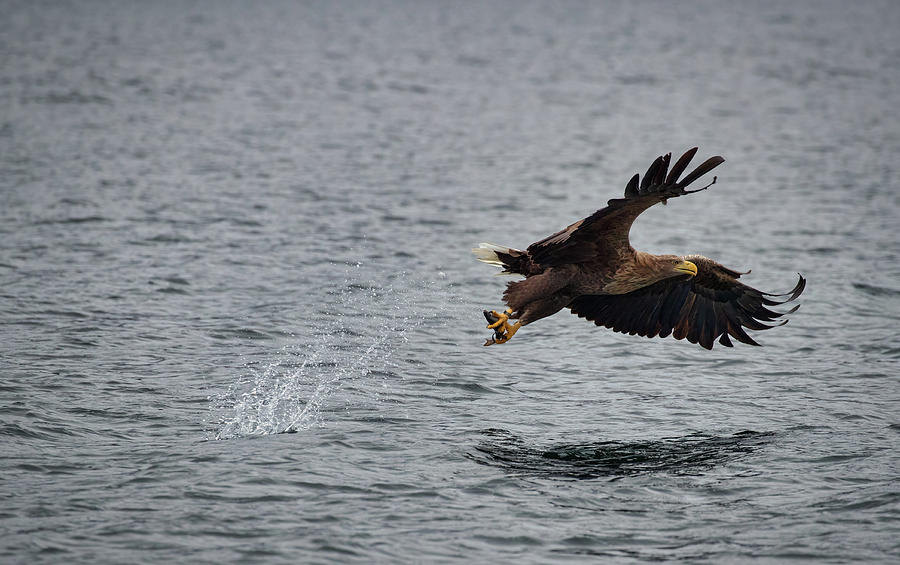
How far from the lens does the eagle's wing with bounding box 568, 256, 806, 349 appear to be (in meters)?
9.59

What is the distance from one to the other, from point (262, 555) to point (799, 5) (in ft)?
206

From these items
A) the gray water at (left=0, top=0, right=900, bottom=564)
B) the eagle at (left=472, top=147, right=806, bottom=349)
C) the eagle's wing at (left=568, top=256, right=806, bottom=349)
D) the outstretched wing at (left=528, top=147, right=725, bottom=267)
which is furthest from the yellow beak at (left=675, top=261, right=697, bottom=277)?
the gray water at (left=0, top=0, right=900, bottom=564)

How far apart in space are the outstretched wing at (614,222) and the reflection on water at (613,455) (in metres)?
1.38

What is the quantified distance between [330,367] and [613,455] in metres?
2.88

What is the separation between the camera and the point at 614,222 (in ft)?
26.9

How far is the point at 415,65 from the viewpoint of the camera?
3619 cm

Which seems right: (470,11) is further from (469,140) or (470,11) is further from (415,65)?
(469,140)

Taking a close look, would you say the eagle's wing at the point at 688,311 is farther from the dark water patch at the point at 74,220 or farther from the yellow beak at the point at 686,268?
the dark water patch at the point at 74,220

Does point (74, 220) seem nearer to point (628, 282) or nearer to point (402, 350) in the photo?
point (402, 350)

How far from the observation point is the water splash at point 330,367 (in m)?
8.80

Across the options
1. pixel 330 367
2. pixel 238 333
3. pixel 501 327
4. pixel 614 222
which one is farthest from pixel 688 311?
pixel 238 333

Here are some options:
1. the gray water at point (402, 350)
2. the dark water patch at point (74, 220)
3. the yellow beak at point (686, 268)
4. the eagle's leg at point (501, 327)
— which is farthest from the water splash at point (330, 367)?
the dark water patch at point (74, 220)

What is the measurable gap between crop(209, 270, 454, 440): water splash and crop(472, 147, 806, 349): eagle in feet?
5.34

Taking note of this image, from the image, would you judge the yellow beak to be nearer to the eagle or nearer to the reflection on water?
the eagle
